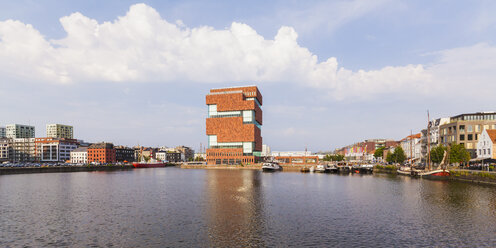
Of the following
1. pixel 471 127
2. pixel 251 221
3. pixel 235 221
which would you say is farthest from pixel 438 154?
pixel 235 221

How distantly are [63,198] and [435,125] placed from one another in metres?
167

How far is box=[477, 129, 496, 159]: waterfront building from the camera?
106944mm

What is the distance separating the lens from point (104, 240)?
3472cm

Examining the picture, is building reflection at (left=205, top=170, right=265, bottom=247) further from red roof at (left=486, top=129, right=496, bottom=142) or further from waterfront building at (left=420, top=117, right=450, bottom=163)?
waterfront building at (left=420, top=117, right=450, bottom=163)

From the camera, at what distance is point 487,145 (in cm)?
11112

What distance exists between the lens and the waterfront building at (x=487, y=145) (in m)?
107

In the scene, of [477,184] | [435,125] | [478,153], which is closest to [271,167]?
[435,125]

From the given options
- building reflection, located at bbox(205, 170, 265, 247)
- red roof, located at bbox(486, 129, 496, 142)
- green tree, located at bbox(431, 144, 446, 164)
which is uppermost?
red roof, located at bbox(486, 129, 496, 142)

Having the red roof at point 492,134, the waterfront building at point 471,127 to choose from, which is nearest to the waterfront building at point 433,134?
the waterfront building at point 471,127

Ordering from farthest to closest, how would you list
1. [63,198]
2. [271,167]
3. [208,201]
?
1. [271,167]
2. [63,198]
3. [208,201]

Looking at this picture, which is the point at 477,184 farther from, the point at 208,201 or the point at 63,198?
the point at 63,198

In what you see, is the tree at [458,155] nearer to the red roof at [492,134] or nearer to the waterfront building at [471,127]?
the red roof at [492,134]

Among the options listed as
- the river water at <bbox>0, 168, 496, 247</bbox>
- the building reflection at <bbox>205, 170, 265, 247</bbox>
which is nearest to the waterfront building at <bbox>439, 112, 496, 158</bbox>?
the river water at <bbox>0, 168, 496, 247</bbox>

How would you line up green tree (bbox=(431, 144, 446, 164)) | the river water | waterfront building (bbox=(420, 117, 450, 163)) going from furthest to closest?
1. waterfront building (bbox=(420, 117, 450, 163))
2. green tree (bbox=(431, 144, 446, 164))
3. the river water
